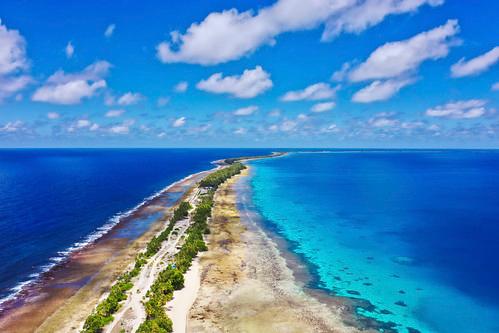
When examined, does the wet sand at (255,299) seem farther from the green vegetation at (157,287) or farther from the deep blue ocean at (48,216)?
the deep blue ocean at (48,216)

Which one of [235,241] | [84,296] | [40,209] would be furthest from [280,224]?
[40,209]

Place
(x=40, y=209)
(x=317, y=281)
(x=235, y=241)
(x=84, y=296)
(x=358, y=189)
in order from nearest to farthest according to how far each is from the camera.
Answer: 1. (x=84, y=296)
2. (x=317, y=281)
3. (x=235, y=241)
4. (x=40, y=209)
5. (x=358, y=189)

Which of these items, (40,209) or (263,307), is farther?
(40,209)

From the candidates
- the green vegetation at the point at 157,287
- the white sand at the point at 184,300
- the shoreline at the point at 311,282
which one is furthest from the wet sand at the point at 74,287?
the shoreline at the point at 311,282

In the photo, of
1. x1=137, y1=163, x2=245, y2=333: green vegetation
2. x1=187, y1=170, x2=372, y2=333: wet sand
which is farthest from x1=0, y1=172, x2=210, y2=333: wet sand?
x1=187, y1=170, x2=372, y2=333: wet sand

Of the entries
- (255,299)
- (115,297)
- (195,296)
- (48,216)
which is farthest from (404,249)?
(48,216)

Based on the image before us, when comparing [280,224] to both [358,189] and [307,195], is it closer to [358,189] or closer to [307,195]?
[307,195]
